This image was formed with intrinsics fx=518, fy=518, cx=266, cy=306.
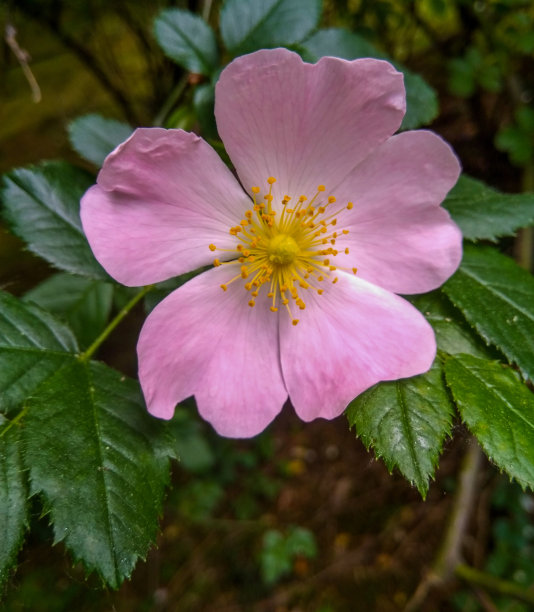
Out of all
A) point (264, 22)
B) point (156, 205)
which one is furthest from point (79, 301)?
point (264, 22)

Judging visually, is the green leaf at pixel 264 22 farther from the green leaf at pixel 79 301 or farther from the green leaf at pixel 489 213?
the green leaf at pixel 79 301

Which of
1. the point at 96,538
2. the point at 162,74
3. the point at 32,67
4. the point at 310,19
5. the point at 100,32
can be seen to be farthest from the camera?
the point at 32,67

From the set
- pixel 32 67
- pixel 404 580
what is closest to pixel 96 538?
pixel 404 580

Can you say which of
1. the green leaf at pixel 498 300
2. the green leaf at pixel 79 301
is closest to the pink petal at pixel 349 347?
the green leaf at pixel 498 300

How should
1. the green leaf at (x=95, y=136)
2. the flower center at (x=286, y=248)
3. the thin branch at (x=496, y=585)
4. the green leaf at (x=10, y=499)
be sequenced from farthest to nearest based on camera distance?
the thin branch at (x=496, y=585)
the green leaf at (x=95, y=136)
the flower center at (x=286, y=248)
the green leaf at (x=10, y=499)

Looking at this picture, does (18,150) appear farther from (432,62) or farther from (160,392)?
(160,392)

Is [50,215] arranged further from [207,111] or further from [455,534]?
[455,534]
